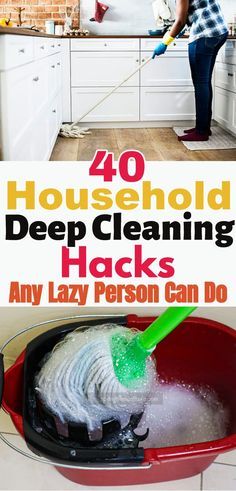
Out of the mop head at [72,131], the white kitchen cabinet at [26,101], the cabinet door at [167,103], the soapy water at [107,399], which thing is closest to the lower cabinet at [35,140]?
the white kitchen cabinet at [26,101]

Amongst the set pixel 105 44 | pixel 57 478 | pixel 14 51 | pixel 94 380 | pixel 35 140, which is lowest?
pixel 57 478

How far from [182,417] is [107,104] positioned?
2.26 m

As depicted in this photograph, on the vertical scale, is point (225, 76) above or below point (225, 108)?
above

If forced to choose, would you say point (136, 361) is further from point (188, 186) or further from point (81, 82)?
point (81, 82)

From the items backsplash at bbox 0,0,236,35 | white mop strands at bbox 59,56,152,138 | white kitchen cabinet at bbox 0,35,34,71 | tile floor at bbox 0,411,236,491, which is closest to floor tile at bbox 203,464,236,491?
tile floor at bbox 0,411,236,491

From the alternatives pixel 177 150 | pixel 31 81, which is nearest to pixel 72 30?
pixel 177 150

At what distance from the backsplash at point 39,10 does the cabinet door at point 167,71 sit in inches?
20.9

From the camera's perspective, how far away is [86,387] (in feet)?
2.56

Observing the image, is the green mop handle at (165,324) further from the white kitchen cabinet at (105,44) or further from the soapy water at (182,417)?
the white kitchen cabinet at (105,44)

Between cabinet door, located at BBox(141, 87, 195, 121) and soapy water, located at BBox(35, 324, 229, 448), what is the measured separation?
2.22 metres

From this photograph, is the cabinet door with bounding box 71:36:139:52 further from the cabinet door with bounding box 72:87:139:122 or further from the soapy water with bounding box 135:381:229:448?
the soapy water with bounding box 135:381:229:448

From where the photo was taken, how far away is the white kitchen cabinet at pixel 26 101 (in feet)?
3.43

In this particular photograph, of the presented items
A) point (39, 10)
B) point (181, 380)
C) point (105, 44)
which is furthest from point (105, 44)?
point (181, 380)

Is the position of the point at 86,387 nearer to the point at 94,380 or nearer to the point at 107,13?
the point at 94,380
